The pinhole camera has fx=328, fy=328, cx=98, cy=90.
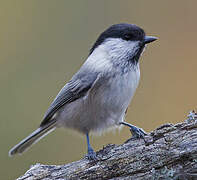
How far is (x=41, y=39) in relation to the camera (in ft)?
12.5

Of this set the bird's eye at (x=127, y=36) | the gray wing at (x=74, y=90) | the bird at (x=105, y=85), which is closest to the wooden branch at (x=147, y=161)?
the bird at (x=105, y=85)

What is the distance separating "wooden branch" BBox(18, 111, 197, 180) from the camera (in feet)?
5.86

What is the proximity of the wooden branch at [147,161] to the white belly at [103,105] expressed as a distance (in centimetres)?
30

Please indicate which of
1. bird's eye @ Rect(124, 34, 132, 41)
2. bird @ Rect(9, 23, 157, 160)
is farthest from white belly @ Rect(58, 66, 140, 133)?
bird's eye @ Rect(124, 34, 132, 41)

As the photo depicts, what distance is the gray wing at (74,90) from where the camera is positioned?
92.8 inches

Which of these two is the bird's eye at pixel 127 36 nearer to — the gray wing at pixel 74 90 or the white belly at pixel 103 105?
the white belly at pixel 103 105

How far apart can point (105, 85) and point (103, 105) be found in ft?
0.46

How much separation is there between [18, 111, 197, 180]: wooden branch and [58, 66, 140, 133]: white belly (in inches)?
11.9

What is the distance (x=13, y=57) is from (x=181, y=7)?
6.56 feet

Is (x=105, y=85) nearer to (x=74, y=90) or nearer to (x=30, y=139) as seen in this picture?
(x=74, y=90)

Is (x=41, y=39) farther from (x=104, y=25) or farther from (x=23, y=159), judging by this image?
(x=23, y=159)

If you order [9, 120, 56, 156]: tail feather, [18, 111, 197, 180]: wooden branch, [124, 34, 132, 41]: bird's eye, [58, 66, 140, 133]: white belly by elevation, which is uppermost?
[124, 34, 132, 41]: bird's eye

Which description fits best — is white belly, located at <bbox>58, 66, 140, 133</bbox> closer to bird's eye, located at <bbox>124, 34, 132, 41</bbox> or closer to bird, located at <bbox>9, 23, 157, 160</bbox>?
bird, located at <bbox>9, 23, 157, 160</bbox>

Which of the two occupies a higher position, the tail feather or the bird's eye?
the bird's eye
